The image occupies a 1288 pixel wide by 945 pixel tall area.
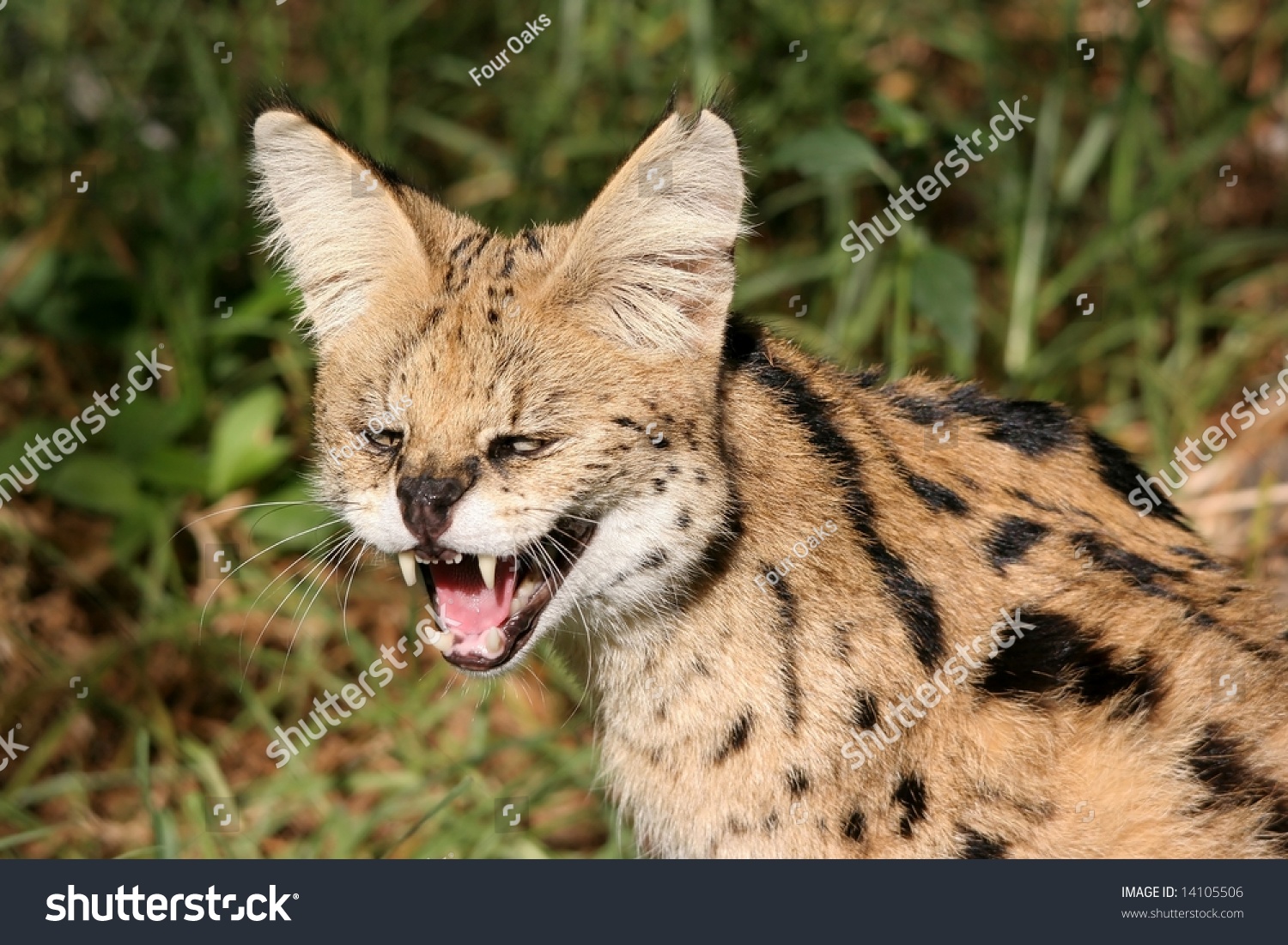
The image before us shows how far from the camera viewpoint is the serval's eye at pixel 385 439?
360 centimetres

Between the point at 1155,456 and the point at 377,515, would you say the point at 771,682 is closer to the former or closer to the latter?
the point at 377,515

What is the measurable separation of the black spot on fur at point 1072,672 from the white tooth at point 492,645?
4.01 ft

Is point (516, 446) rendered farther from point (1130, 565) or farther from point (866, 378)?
point (1130, 565)

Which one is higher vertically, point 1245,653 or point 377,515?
point 1245,653

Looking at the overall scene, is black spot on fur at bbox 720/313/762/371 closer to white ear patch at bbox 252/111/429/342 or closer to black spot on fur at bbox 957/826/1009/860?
white ear patch at bbox 252/111/429/342

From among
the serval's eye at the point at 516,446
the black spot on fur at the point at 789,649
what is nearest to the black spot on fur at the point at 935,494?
the black spot on fur at the point at 789,649

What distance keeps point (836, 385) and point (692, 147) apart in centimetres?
90

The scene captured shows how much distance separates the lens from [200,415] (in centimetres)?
621

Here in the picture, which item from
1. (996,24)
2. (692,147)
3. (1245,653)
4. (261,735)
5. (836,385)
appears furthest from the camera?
(996,24)

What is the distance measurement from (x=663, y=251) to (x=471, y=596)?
99 cm

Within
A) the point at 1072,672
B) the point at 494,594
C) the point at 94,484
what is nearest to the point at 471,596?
the point at 494,594

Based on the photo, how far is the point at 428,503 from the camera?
133 inches

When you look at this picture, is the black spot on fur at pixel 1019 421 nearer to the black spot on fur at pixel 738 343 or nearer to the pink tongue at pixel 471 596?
the black spot on fur at pixel 738 343

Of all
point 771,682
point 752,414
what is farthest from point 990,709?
point 752,414
